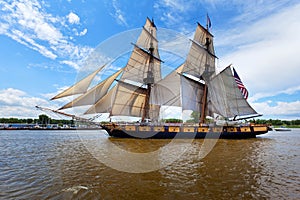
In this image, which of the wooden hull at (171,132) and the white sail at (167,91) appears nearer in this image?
the wooden hull at (171,132)

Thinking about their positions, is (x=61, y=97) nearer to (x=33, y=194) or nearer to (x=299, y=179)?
(x=33, y=194)

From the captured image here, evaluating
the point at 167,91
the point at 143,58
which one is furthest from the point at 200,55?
the point at 143,58

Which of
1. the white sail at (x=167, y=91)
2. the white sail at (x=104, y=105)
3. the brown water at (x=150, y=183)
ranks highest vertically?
the white sail at (x=167, y=91)

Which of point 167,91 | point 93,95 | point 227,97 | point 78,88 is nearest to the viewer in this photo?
point 78,88

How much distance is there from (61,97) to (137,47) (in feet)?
67.2

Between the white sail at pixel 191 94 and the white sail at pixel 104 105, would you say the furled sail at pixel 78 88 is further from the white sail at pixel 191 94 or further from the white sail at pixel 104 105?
the white sail at pixel 191 94

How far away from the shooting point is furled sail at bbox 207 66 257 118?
135ft

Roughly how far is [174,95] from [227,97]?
1181 centimetres

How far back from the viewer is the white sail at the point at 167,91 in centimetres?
4209

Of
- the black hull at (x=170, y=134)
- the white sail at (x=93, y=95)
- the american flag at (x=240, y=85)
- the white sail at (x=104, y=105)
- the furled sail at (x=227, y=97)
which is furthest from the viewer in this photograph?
the american flag at (x=240, y=85)

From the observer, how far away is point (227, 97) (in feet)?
137

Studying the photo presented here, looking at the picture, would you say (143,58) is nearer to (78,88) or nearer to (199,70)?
(199,70)

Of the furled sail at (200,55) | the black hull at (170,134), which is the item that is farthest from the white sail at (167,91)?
the black hull at (170,134)

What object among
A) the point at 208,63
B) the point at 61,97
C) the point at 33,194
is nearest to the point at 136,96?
the point at 61,97
